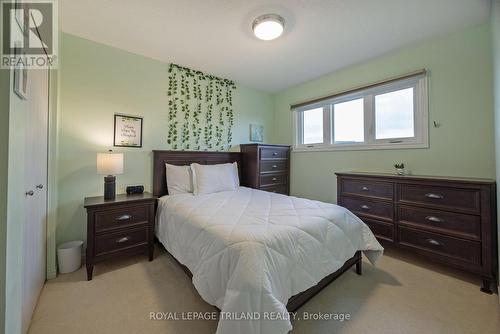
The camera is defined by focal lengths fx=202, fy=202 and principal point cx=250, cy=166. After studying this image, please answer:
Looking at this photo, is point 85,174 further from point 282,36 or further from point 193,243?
point 282,36

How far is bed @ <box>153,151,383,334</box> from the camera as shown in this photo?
3.32 ft

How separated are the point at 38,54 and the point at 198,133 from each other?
72.0 inches

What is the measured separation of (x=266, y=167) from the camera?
3381mm

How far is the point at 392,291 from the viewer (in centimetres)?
170

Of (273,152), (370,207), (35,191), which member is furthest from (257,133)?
(35,191)

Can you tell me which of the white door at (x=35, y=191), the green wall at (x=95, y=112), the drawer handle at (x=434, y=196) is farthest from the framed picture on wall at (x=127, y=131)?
the drawer handle at (x=434, y=196)

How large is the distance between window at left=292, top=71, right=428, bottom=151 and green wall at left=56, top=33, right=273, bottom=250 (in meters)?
2.37

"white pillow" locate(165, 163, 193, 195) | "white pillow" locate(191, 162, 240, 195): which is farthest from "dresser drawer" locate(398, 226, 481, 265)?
"white pillow" locate(165, 163, 193, 195)

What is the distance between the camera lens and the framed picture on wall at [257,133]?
3766 mm

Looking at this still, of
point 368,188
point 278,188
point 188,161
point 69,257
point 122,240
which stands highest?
point 188,161

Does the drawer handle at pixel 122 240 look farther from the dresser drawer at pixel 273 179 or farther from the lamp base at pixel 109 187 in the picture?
the dresser drawer at pixel 273 179

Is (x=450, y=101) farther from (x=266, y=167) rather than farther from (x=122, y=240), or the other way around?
(x=122, y=240)

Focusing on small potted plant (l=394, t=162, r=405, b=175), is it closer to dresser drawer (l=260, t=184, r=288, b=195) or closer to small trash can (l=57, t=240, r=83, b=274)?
dresser drawer (l=260, t=184, r=288, b=195)

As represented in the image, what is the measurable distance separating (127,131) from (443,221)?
138 inches
